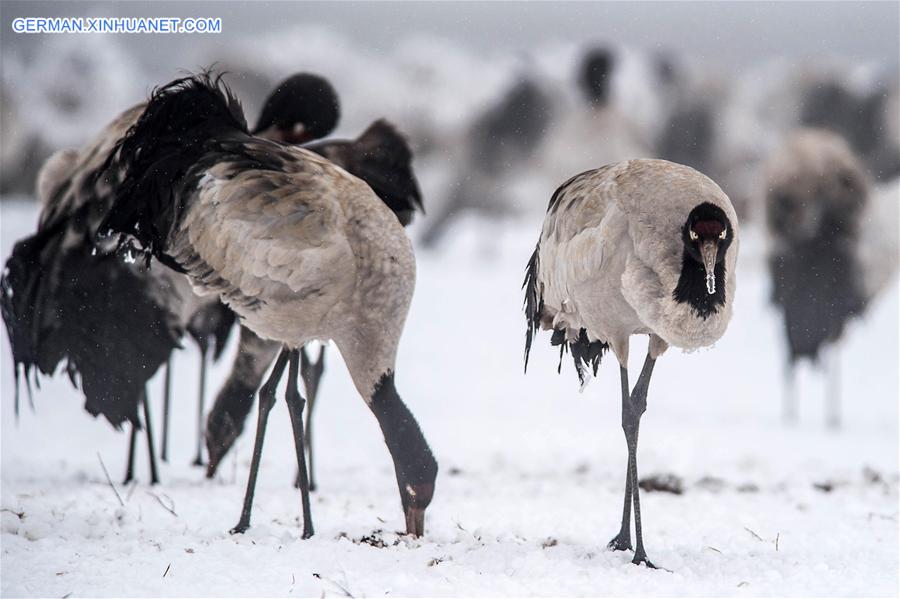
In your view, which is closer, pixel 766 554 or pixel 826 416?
pixel 766 554

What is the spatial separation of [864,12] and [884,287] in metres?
2.13

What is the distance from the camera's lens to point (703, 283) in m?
2.70

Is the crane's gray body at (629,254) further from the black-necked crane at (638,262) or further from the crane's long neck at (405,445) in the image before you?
the crane's long neck at (405,445)

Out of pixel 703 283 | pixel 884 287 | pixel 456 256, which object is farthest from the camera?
pixel 456 256

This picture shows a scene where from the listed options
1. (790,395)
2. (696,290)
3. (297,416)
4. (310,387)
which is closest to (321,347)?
(310,387)

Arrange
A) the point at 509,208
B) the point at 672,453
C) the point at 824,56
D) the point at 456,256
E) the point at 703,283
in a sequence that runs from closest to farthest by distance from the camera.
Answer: the point at 703,283
the point at 672,453
the point at 824,56
the point at 509,208
the point at 456,256

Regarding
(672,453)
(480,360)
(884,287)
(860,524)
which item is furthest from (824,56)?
(860,524)

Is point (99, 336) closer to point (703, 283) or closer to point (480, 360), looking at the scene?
point (703, 283)

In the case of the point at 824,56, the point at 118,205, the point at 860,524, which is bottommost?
the point at 860,524

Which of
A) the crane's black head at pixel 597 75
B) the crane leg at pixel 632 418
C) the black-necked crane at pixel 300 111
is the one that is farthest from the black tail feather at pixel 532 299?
the crane's black head at pixel 597 75

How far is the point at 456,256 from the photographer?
892 centimetres

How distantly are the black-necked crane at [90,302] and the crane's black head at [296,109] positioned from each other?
0.53m

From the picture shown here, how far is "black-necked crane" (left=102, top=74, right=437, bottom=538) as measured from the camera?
3023 mm

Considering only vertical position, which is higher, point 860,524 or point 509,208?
point 509,208
